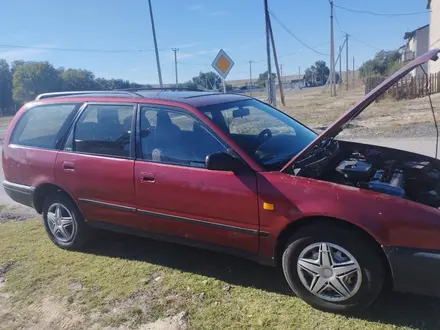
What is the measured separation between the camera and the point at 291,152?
3539 millimetres

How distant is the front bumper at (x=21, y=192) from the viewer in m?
4.50

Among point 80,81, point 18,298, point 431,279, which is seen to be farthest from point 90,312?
point 80,81

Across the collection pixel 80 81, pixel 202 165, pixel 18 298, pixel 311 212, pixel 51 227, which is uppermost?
pixel 80 81

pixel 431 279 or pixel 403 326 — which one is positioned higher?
pixel 431 279

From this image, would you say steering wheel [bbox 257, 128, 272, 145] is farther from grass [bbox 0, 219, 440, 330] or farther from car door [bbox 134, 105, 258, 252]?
grass [bbox 0, 219, 440, 330]

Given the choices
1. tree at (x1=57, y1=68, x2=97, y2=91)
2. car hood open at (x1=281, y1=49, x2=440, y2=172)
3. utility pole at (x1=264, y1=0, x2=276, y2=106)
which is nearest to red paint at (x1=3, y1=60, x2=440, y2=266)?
car hood open at (x1=281, y1=49, x2=440, y2=172)

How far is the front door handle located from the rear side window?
4.05 feet

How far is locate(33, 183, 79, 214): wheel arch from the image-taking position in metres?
4.31

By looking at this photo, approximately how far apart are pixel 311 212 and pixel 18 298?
2.68m

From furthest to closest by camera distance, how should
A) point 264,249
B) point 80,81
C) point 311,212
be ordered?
point 80,81, point 264,249, point 311,212

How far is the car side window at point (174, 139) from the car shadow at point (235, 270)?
1093mm

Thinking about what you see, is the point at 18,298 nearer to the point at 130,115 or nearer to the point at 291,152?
the point at 130,115

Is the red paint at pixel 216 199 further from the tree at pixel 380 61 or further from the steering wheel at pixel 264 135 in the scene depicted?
the tree at pixel 380 61

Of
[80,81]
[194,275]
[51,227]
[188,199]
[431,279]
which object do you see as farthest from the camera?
[80,81]
